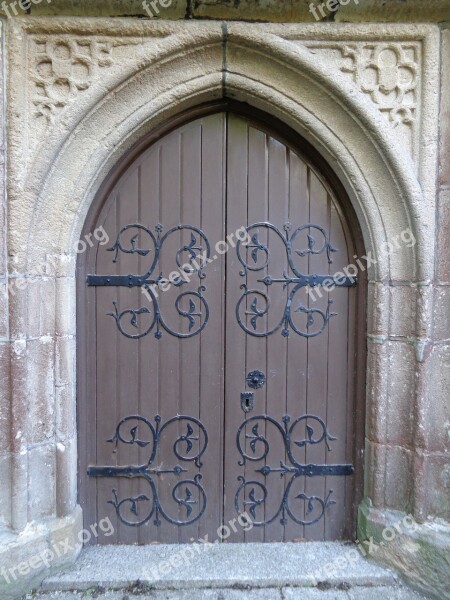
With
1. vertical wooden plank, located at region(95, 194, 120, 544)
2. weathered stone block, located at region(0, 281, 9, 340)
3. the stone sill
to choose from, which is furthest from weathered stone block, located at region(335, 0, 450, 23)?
weathered stone block, located at region(0, 281, 9, 340)

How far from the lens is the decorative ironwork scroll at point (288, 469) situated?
8.07 ft

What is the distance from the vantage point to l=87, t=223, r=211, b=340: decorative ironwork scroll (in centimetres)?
238

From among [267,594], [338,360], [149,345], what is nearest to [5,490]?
[149,345]

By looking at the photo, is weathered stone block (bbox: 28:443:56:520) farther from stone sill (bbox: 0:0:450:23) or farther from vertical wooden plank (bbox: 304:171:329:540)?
stone sill (bbox: 0:0:450:23)

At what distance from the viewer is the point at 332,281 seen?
2430 mm

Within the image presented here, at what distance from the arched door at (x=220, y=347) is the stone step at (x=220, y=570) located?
9cm

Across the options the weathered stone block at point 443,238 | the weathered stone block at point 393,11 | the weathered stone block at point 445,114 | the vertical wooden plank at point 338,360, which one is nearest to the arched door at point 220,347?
the vertical wooden plank at point 338,360

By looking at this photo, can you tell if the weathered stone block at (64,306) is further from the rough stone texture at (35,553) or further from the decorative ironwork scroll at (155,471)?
the rough stone texture at (35,553)

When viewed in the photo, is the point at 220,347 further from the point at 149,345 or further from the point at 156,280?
the point at 156,280

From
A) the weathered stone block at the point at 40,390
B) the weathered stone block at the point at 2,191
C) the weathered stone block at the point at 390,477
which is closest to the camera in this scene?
the weathered stone block at the point at 2,191

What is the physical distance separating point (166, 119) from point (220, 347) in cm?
121

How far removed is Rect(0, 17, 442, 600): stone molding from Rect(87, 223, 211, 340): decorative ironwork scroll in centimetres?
23

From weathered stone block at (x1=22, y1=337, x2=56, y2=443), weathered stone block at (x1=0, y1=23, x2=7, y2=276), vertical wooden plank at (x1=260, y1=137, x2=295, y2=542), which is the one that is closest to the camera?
weathered stone block at (x1=0, y1=23, x2=7, y2=276)

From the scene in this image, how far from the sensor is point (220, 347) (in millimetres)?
2436
